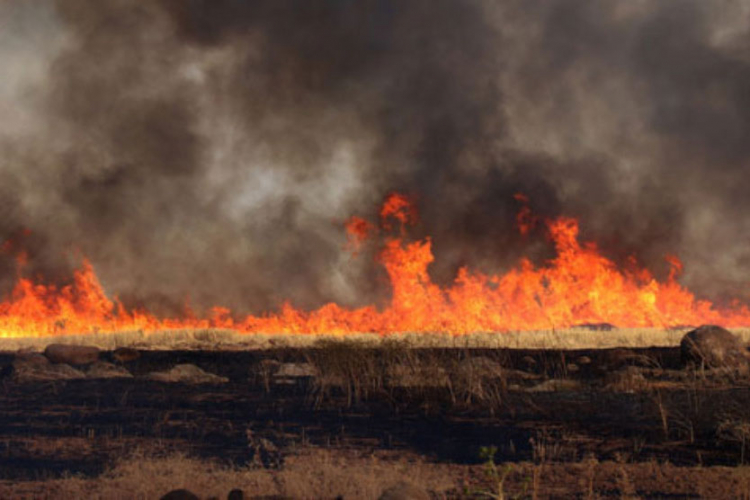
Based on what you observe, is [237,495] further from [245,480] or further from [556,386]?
[556,386]

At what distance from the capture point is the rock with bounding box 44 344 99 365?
2481cm

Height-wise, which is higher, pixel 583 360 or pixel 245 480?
pixel 583 360

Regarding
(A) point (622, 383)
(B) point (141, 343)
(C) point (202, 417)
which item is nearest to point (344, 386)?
(C) point (202, 417)

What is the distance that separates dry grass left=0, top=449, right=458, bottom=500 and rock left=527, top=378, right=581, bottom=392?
750cm

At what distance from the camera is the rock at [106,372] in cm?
2059

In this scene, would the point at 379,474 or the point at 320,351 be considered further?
the point at 320,351

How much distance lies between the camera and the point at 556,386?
16797 mm

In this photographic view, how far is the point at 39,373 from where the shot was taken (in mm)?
20750

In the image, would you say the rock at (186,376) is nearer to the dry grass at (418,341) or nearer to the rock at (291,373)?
the rock at (291,373)

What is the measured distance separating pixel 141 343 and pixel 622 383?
77.6 feet

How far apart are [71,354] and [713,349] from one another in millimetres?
18452

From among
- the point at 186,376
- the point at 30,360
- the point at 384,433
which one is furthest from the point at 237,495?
the point at 30,360

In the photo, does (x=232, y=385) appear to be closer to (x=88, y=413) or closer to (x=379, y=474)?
(x=88, y=413)

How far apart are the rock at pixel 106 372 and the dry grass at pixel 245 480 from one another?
11.7m
